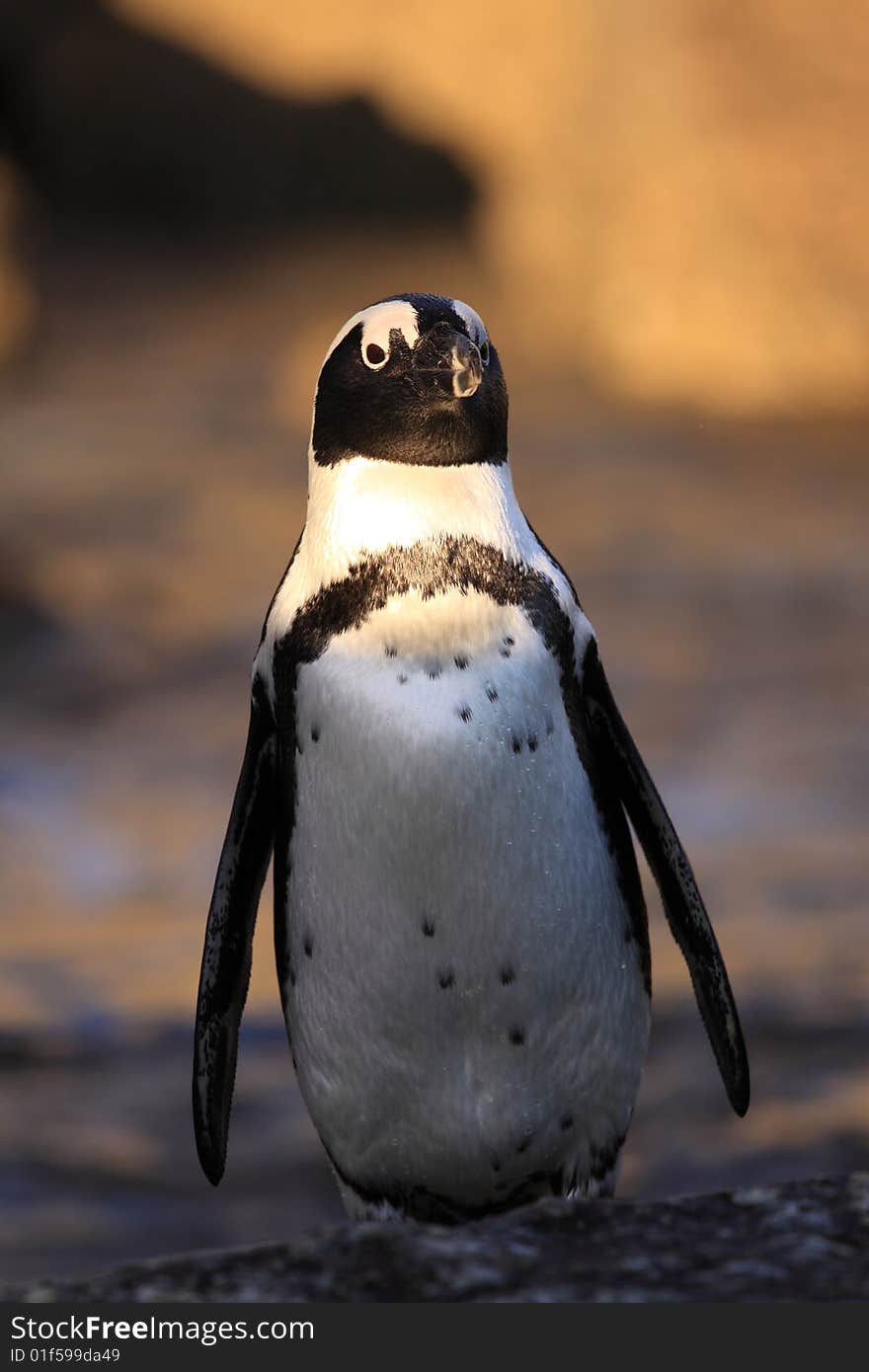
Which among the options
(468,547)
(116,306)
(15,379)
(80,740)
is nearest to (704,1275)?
(468,547)

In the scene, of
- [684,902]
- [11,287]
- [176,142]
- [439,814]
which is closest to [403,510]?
[439,814]

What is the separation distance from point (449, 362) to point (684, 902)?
2.86 feet

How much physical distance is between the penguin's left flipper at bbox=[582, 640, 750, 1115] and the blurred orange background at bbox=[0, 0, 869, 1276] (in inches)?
95.8

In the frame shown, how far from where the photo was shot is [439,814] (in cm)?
242

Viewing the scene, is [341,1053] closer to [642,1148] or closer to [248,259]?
[642,1148]

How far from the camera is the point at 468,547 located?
246 centimetres

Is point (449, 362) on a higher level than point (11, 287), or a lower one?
lower

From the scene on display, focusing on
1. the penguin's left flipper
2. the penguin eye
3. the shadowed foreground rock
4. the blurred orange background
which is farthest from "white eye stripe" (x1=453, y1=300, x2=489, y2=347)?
the blurred orange background

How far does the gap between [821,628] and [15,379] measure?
6883mm

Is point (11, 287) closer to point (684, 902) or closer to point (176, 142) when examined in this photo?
point (176, 142)

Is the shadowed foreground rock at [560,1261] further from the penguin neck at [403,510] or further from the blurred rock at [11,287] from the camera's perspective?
the blurred rock at [11,287]

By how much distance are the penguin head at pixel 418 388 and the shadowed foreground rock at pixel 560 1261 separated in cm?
96

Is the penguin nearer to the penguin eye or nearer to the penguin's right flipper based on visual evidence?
the penguin eye

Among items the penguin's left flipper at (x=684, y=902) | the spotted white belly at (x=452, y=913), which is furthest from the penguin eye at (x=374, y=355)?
the penguin's left flipper at (x=684, y=902)
